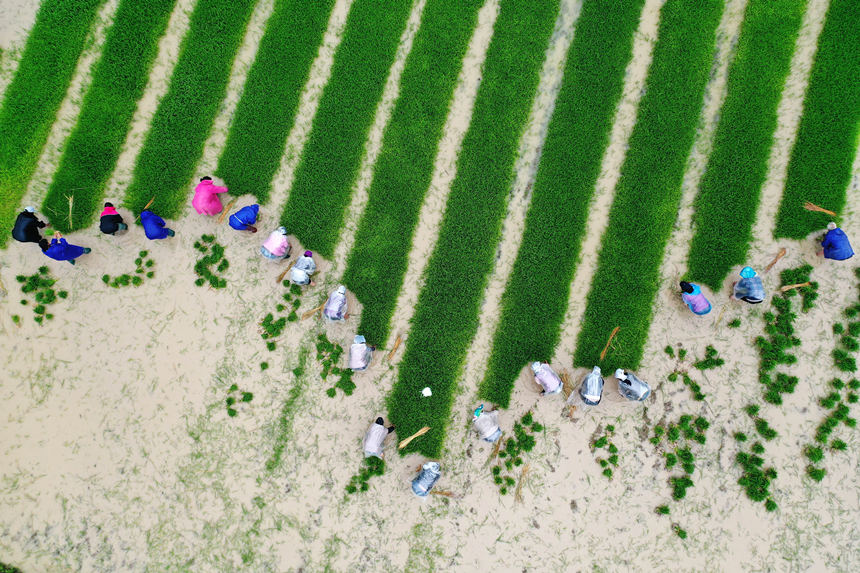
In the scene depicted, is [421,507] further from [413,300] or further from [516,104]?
[516,104]

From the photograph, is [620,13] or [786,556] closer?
[786,556]

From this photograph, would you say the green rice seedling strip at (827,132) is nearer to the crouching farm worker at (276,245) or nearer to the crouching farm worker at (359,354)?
the crouching farm worker at (359,354)

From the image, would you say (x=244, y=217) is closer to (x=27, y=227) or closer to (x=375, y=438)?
(x=27, y=227)

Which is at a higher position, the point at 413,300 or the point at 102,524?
the point at 413,300

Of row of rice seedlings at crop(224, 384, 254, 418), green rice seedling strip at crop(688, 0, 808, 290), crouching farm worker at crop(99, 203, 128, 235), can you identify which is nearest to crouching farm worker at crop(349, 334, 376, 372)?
row of rice seedlings at crop(224, 384, 254, 418)

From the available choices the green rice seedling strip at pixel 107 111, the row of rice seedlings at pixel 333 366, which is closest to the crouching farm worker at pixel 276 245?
the row of rice seedlings at pixel 333 366

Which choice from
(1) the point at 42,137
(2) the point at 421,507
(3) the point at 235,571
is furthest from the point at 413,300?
(1) the point at 42,137

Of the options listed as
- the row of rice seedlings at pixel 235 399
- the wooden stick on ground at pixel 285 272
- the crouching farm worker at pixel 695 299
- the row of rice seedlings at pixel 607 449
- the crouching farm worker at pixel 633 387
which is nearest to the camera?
the crouching farm worker at pixel 695 299
